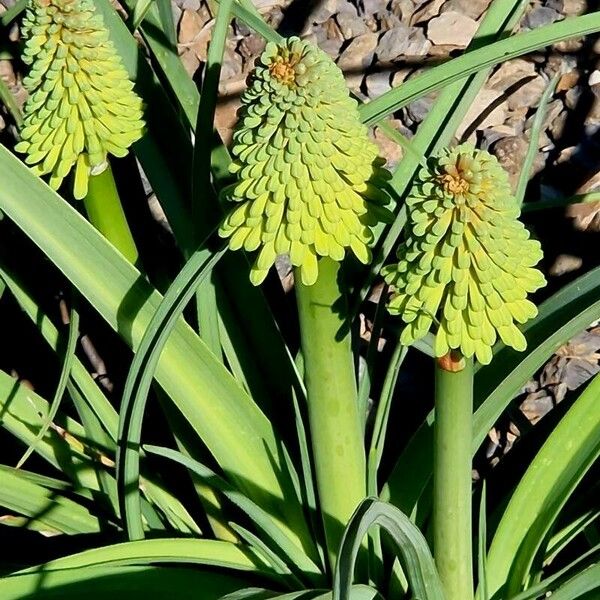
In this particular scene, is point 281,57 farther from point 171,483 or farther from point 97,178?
point 171,483

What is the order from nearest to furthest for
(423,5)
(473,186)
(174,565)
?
(473,186)
(174,565)
(423,5)

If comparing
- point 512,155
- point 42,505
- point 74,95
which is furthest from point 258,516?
point 512,155

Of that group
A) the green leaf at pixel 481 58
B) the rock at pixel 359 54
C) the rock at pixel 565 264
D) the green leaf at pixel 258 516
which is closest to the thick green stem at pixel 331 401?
the green leaf at pixel 258 516

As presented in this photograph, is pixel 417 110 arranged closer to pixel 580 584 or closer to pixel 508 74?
pixel 508 74

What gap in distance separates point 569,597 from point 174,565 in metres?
0.41

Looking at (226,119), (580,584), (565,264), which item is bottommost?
(580,584)

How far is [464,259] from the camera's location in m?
0.62

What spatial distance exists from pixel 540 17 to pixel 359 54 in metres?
0.26

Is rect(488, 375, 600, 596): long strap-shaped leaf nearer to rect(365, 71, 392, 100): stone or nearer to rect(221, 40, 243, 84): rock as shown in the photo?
rect(365, 71, 392, 100): stone

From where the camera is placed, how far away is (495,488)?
3.71ft

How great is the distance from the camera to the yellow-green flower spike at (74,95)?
0.74 m

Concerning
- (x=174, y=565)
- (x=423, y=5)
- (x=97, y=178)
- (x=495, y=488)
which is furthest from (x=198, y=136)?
(x=423, y=5)

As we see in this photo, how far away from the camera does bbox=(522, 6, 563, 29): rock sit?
1.36 metres

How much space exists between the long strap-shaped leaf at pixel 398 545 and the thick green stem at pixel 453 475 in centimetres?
4
